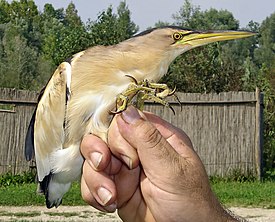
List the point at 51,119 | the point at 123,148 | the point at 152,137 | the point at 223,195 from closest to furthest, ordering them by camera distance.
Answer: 1. the point at 152,137
2. the point at 123,148
3. the point at 51,119
4. the point at 223,195

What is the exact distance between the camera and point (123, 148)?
2803 mm

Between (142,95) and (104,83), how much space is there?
26cm

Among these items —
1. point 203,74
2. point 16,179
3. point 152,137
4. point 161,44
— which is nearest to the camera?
point 152,137

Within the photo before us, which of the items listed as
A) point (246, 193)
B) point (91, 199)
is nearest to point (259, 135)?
point (246, 193)

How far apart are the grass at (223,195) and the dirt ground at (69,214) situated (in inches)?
12.2

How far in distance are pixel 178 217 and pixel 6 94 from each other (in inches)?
467

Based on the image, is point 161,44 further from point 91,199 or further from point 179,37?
point 91,199

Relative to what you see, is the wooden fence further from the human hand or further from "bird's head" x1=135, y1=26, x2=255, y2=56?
the human hand

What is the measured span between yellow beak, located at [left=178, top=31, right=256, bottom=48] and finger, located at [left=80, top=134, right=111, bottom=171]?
65cm

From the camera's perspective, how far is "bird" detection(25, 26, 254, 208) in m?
2.95

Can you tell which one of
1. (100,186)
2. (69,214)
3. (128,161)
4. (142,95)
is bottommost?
(69,214)

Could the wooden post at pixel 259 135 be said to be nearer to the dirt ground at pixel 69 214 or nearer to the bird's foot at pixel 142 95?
the dirt ground at pixel 69 214

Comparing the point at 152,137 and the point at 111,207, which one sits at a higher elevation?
the point at 152,137

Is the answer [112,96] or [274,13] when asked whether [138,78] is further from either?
[274,13]
